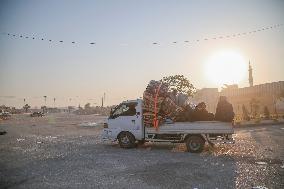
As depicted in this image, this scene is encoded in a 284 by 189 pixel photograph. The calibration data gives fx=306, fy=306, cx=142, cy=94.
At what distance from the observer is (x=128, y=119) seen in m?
15.5

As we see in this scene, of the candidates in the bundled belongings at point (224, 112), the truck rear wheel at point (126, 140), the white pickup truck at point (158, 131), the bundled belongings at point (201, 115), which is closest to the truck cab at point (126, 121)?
the white pickup truck at point (158, 131)

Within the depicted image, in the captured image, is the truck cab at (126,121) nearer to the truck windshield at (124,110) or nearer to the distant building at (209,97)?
the truck windshield at (124,110)

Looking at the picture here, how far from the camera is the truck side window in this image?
15.5 meters

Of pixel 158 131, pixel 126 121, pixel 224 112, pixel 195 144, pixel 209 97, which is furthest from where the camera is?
pixel 209 97

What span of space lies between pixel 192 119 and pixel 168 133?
4.24 ft

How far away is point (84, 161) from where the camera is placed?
38.1ft

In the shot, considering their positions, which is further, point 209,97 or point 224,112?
point 209,97

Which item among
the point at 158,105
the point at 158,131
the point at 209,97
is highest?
the point at 209,97

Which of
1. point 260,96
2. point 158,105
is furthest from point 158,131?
point 260,96

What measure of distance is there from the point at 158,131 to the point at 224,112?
127 inches

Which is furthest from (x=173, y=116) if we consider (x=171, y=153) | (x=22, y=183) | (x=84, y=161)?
(x=22, y=183)

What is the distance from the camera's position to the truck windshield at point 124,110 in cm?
1555

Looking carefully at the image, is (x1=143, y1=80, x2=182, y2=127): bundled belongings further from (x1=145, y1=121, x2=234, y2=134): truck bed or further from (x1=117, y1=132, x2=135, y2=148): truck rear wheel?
(x1=117, y1=132, x2=135, y2=148): truck rear wheel

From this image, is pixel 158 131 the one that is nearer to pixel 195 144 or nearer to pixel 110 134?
pixel 195 144
